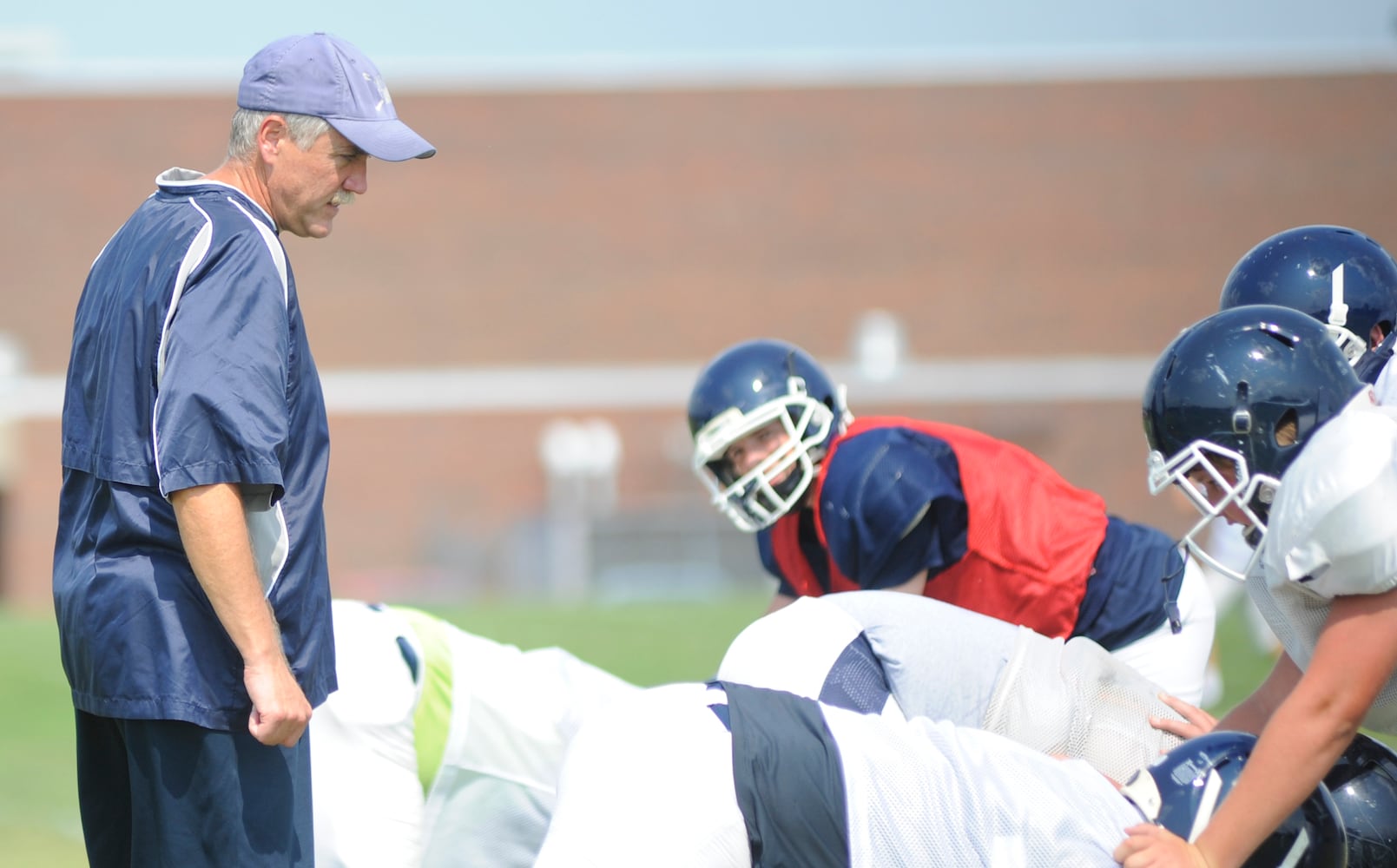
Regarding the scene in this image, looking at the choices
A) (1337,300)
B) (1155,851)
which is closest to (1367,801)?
(1155,851)

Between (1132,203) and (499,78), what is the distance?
14.4 metres

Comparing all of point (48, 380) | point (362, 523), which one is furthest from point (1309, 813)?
point (48, 380)

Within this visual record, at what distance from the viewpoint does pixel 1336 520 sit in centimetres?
262

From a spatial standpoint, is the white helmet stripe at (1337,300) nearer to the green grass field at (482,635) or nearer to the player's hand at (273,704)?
the player's hand at (273,704)

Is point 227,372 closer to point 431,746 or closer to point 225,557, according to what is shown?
point 225,557

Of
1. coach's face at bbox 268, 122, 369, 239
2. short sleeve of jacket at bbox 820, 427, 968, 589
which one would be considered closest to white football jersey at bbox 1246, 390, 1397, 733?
short sleeve of jacket at bbox 820, 427, 968, 589

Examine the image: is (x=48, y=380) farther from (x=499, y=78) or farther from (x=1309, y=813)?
(x=1309, y=813)

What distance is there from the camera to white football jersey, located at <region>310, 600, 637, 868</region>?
365 cm

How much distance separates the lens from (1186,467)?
3.14m

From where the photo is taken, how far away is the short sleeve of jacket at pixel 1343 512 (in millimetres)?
2580

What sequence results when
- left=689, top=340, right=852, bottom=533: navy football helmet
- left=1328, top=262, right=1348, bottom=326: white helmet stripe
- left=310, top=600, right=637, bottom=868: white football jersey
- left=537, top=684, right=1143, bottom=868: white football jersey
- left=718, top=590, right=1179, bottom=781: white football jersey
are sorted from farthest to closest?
left=689, top=340, right=852, bottom=533: navy football helmet → left=1328, top=262, right=1348, bottom=326: white helmet stripe → left=310, top=600, right=637, bottom=868: white football jersey → left=718, top=590, right=1179, bottom=781: white football jersey → left=537, top=684, right=1143, bottom=868: white football jersey

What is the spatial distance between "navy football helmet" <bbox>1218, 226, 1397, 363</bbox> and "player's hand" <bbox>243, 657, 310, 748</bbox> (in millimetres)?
2934

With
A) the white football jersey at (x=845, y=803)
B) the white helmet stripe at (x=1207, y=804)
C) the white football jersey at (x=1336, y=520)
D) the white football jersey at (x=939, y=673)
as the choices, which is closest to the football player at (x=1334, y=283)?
the white football jersey at (x=1336, y=520)

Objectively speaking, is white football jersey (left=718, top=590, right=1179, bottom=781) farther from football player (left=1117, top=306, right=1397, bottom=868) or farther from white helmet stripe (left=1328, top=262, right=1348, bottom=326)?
white helmet stripe (left=1328, top=262, right=1348, bottom=326)
